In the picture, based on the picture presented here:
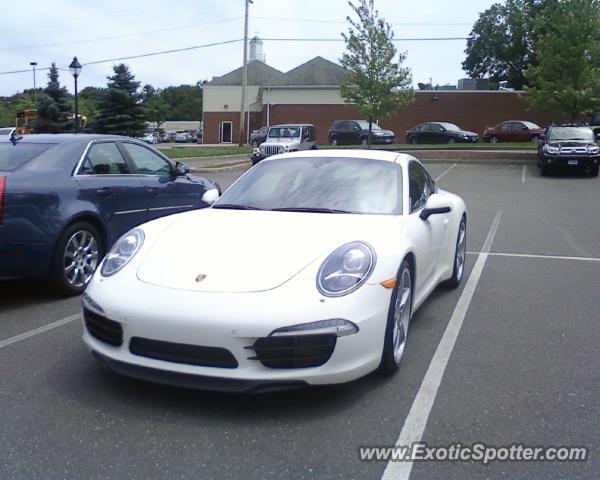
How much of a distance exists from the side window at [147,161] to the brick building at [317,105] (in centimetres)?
3984

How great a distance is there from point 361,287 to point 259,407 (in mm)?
852

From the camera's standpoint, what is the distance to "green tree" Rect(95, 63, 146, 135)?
3762 cm

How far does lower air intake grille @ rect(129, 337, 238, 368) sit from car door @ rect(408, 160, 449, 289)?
1718mm

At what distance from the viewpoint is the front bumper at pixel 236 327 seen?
3.33 metres

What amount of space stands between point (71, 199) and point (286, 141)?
770 inches

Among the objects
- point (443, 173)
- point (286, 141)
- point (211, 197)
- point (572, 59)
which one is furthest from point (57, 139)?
point (572, 59)

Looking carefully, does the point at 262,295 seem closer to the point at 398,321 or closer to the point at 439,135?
the point at 398,321

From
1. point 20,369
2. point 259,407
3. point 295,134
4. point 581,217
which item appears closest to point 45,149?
point 20,369

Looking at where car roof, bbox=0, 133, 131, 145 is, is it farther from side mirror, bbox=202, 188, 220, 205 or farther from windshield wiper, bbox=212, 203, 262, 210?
windshield wiper, bbox=212, 203, 262, 210

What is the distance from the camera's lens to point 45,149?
6.13m

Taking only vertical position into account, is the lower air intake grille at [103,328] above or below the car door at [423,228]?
below

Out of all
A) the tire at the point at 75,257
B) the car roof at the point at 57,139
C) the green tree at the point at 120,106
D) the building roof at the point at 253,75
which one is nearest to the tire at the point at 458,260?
the tire at the point at 75,257

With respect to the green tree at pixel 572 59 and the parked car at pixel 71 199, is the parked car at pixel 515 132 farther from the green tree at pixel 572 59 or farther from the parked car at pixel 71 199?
the parked car at pixel 71 199

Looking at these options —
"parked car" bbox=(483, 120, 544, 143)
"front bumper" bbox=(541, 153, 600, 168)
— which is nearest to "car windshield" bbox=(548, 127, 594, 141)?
"front bumper" bbox=(541, 153, 600, 168)
